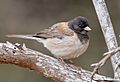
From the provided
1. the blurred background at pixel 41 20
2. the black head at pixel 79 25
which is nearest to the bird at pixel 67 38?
the black head at pixel 79 25

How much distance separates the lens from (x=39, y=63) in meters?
3.19

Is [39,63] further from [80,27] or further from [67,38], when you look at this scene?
[80,27]

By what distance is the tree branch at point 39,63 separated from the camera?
3.14 metres

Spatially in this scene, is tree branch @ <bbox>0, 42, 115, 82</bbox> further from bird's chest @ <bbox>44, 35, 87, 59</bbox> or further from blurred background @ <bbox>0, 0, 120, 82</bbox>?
blurred background @ <bbox>0, 0, 120, 82</bbox>

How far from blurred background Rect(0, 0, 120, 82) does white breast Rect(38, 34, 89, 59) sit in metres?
2.40

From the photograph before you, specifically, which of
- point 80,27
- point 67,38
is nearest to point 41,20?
point 80,27

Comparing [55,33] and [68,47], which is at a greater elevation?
[55,33]

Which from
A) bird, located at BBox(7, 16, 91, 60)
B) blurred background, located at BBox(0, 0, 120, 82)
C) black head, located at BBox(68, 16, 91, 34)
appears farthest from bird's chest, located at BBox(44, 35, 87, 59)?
blurred background, located at BBox(0, 0, 120, 82)

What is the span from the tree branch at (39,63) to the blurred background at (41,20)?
3.24 meters

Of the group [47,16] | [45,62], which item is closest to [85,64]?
[47,16]

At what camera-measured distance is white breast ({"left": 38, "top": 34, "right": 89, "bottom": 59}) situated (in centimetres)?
394

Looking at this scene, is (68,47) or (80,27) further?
(80,27)

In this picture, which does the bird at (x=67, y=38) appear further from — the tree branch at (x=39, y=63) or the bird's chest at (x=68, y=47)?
the tree branch at (x=39, y=63)

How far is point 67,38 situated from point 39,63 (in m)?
0.86
